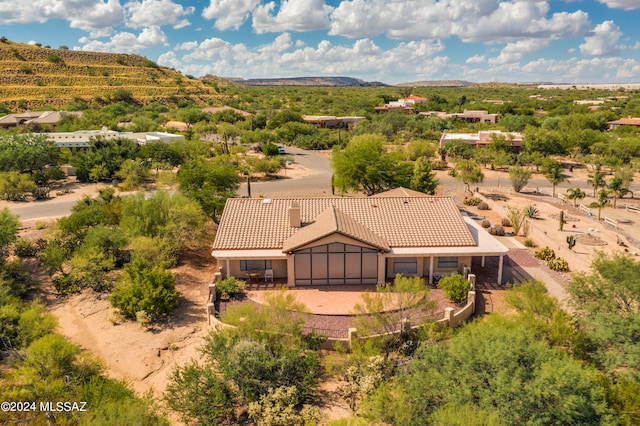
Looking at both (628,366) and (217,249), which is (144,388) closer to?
(217,249)

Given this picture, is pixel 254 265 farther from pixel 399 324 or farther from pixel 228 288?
pixel 399 324

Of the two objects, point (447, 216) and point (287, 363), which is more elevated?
point (447, 216)

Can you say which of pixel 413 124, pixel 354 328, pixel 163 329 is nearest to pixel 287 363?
pixel 354 328

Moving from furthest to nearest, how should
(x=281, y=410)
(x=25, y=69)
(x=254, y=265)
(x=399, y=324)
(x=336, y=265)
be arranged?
(x=25, y=69) → (x=254, y=265) → (x=336, y=265) → (x=399, y=324) → (x=281, y=410)

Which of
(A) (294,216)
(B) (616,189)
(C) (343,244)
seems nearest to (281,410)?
→ (C) (343,244)

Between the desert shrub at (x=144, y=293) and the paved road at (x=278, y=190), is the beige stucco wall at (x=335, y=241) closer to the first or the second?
the desert shrub at (x=144, y=293)

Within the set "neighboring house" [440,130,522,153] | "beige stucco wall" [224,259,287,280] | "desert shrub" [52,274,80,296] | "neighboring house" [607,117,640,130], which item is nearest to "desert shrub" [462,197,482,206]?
"beige stucco wall" [224,259,287,280]

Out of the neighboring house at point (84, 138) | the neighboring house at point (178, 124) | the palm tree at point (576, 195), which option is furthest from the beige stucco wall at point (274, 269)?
the neighboring house at point (178, 124)

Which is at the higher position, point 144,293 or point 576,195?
point 576,195

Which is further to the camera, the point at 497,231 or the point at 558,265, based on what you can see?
the point at 497,231
